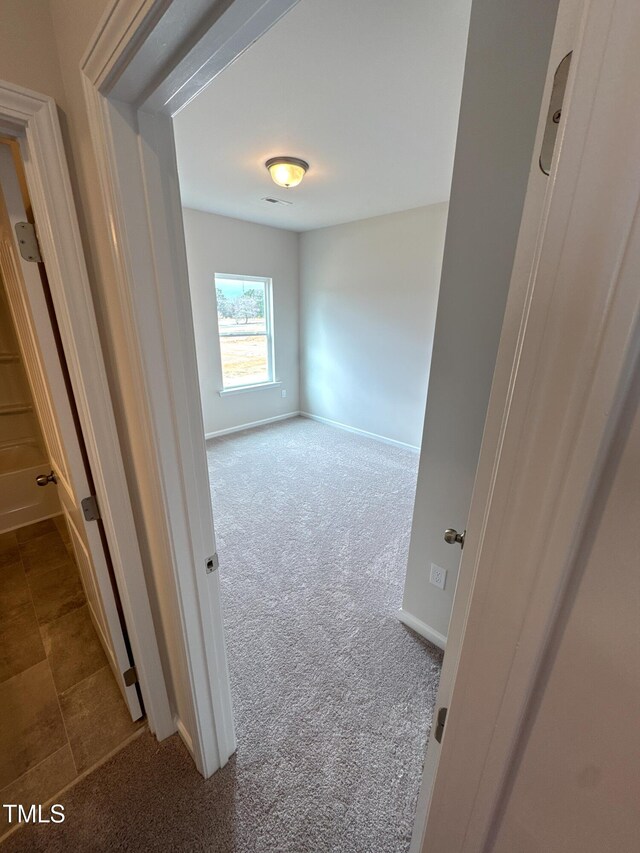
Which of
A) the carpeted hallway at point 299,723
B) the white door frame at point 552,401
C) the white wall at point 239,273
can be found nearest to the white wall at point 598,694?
the white door frame at point 552,401

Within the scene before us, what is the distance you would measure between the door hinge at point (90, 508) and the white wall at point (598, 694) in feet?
4.20

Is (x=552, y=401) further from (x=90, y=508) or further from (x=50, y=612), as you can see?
(x=50, y=612)

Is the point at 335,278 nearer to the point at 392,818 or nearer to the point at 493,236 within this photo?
the point at 493,236

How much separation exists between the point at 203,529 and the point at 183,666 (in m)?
0.52

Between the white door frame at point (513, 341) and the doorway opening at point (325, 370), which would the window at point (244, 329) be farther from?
the white door frame at point (513, 341)

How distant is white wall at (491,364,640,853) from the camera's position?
0.91 feet

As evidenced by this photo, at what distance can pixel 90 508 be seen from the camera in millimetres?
1162

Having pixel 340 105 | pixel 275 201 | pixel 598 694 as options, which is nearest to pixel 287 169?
pixel 340 105

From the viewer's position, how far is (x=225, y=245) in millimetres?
3969

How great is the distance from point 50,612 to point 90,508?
4.32 ft

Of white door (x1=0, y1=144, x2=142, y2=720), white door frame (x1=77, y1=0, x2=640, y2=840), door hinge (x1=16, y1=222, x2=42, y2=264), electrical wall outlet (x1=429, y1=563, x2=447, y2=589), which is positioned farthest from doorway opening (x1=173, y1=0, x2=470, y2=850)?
door hinge (x1=16, y1=222, x2=42, y2=264)

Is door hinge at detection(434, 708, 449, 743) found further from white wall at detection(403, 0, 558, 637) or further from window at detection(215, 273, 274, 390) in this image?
window at detection(215, 273, 274, 390)

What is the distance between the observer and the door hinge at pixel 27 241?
98cm

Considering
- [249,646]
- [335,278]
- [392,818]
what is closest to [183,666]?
[249,646]
